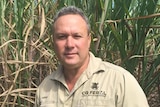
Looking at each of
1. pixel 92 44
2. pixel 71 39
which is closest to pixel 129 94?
pixel 71 39

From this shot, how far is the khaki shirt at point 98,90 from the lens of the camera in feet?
5.04

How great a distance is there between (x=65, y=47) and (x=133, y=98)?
0.96ft

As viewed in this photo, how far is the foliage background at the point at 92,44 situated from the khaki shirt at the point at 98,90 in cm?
34

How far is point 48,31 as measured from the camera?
2.20m

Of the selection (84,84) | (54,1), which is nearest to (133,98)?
(84,84)

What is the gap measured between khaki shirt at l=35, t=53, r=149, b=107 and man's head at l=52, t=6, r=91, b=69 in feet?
0.22

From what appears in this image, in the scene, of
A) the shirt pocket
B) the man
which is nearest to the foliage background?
the man

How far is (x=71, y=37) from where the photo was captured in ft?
5.10

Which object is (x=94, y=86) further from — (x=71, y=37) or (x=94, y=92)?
(x=71, y=37)

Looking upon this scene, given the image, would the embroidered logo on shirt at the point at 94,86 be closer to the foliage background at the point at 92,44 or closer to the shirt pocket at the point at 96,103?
the shirt pocket at the point at 96,103

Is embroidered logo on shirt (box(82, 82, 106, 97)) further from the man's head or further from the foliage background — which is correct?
the foliage background

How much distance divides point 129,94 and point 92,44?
486 mm

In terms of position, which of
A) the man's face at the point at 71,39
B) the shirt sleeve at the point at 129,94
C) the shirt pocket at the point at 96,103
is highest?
the man's face at the point at 71,39

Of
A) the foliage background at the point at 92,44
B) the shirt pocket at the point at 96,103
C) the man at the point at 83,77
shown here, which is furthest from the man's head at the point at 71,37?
the foliage background at the point at 92,44
